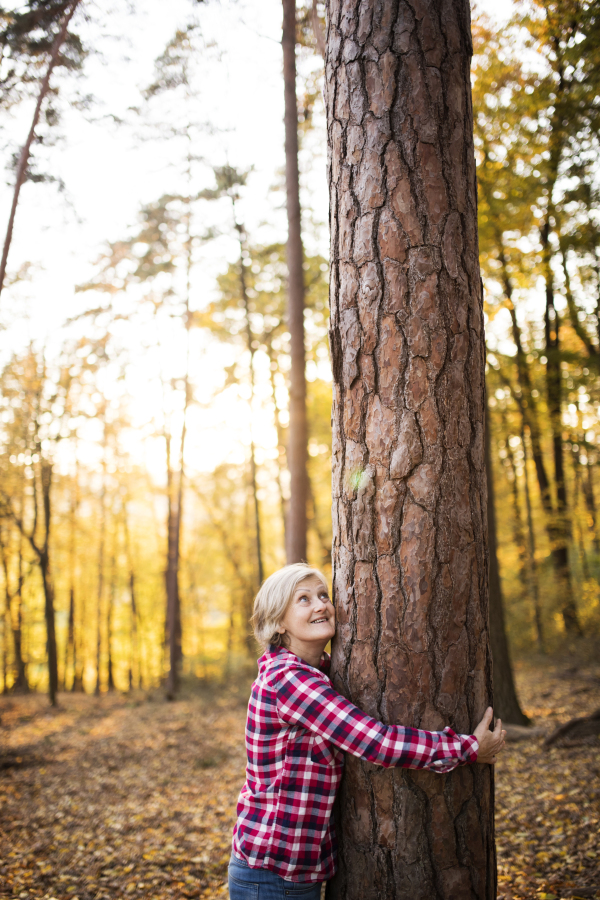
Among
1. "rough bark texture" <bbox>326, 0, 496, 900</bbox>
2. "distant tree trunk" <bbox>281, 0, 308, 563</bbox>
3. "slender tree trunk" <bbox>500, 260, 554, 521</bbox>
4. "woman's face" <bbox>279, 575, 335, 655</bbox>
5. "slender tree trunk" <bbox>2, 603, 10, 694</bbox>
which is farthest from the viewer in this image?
"slender tree trunk" <bbox>2, 603, 10, 694</bbox>

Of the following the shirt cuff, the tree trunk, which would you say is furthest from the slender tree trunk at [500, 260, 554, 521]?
the shirt cuff

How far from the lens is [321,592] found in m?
2.23

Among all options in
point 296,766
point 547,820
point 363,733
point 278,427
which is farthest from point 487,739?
point 278,427

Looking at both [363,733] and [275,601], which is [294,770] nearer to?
[363,733]

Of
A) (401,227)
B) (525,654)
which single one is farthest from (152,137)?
(525,654)

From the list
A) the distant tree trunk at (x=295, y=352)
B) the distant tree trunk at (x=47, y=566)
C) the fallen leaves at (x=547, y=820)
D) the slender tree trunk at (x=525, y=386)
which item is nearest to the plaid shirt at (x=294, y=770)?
the fallen leaves at (x=547, y=820)

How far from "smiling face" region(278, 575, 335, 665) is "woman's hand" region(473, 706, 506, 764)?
0.60 m

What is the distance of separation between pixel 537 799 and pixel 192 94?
1004cm

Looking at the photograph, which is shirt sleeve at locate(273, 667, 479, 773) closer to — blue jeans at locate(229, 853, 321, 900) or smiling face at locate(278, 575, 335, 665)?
smiling face at locate(278, 575, 335, 665)

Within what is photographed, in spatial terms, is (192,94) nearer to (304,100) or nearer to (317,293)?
(304,100)

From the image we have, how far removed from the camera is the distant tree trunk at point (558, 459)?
1198 cm

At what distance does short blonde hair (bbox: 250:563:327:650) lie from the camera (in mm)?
2176

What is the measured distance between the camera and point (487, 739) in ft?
6.02

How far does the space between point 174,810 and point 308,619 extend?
445 centimetres
